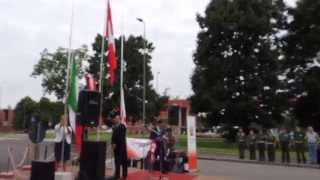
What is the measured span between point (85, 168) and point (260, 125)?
127 ft

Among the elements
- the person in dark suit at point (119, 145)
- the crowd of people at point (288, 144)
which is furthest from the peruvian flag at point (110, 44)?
the crowd of people at point (288, 144)

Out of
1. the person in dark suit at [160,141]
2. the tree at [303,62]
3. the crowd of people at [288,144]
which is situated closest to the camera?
the person in dark suit at [160,141]

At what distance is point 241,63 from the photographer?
Answer: 54344mm

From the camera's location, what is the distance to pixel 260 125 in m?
53.8

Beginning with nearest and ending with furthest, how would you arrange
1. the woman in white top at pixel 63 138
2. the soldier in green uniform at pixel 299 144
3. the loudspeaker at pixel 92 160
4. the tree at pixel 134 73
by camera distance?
the loudspeaker at pixel 92 160 < the woman in white top at pixel 63 138 < the soldier in green uniform at pixel 299 144 < the tree at pixel 134 73

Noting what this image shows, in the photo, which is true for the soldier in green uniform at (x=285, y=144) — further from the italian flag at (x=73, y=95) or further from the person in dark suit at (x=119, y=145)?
the italian flag at (x=73, y=95)

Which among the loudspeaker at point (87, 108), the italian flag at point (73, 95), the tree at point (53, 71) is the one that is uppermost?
the tree at point (53, 71)

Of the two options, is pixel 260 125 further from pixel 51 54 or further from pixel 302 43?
pixel 51 54

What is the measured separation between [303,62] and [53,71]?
72.8 ft

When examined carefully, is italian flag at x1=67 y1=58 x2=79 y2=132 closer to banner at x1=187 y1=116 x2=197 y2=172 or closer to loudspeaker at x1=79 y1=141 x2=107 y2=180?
loudspeaker at x1=79 y1=141 x2=107 y2=180

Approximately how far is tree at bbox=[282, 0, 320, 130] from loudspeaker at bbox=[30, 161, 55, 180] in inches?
1457

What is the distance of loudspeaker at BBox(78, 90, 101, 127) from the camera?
1625 centimetres

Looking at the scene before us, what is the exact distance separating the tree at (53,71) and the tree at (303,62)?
19.0 m

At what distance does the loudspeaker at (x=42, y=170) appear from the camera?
14367 millimetres
